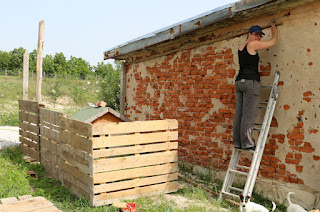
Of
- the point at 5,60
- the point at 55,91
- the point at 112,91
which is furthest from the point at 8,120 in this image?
the point at 5,60

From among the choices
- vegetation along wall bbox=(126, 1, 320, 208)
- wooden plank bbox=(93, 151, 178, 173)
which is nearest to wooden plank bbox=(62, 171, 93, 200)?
wooden plank bbox=(93, 151, 178, 173)

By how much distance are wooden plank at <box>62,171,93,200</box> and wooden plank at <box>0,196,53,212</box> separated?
2.90 ft

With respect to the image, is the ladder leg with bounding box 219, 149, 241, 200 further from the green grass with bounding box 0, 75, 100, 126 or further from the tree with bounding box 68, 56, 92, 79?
the tree with bounding box 68, 56, 92, 79

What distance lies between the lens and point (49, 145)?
675 centimetres

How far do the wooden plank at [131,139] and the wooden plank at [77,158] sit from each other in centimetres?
27

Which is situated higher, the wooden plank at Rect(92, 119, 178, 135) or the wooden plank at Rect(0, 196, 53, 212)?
the wooden plank at Rect(92, 119, 178, 135)

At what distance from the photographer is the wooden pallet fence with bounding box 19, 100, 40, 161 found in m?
7.68

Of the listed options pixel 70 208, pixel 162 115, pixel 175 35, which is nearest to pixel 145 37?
pixel 175 35

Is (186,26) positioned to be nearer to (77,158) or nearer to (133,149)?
(133,149)

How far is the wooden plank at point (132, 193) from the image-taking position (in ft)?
15.5

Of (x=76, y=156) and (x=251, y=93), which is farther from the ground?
(x=251, y=93)

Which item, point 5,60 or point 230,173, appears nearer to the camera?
point 230,173

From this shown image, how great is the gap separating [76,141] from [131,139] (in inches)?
35.7

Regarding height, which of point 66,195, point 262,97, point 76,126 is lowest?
point 66,195
